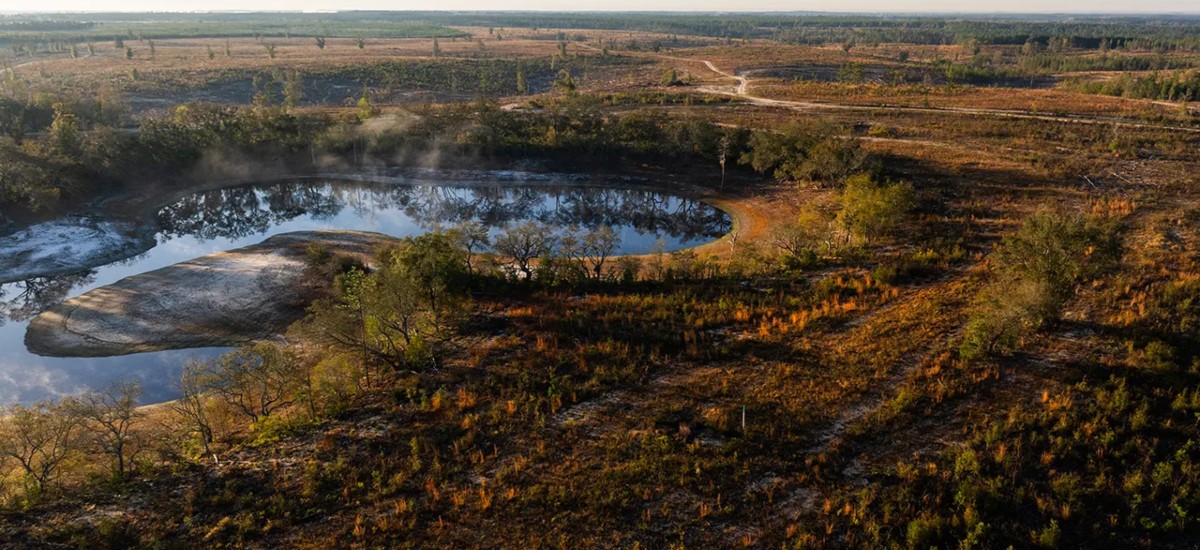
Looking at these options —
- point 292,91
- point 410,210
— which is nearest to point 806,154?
point 410,210

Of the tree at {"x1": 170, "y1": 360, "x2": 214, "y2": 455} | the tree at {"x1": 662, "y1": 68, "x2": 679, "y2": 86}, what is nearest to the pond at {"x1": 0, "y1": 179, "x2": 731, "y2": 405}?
the tree at {"x1": 170, "y1": 360, "x2": 214, "y2": 455}

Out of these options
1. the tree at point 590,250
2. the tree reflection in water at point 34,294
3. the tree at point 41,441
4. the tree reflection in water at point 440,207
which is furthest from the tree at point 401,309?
the tree reflection in water at point 440,207

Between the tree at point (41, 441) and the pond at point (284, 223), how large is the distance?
29.9 feet

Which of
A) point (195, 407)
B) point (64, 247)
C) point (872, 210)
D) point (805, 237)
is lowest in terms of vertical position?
point (195, 407)

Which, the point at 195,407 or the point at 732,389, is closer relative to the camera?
the point at 195,407

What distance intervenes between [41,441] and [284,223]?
128 feet

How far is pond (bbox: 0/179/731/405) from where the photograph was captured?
120ft

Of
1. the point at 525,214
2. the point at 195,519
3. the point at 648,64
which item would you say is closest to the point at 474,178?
the point at 525,214

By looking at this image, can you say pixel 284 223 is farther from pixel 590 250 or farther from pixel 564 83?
pixel 564 83

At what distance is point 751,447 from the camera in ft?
82.9

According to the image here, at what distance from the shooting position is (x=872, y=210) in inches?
1768

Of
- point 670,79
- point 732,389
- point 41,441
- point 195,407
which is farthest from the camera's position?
point 670,79

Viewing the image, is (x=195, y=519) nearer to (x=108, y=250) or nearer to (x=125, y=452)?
(x=125, y=452)

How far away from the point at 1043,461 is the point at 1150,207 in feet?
124
